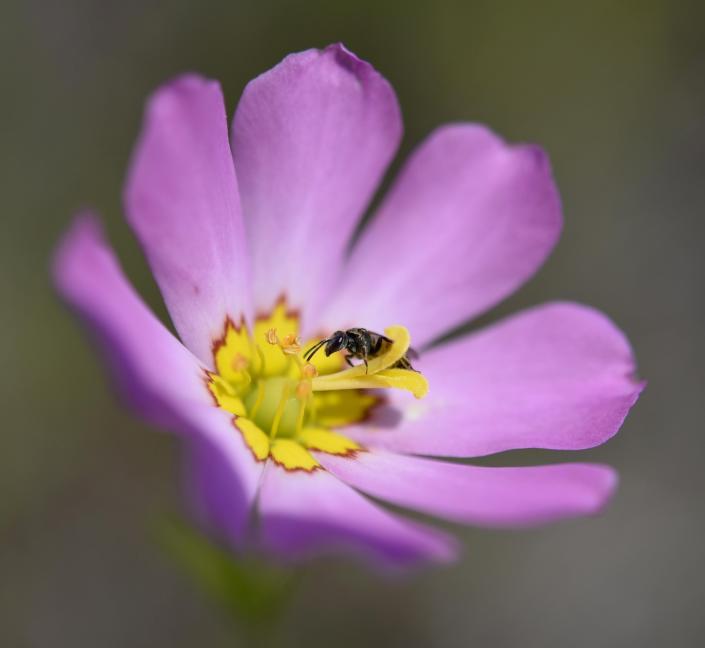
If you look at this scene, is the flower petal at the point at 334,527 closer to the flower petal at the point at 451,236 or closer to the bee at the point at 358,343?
the bee at the point at 358,343

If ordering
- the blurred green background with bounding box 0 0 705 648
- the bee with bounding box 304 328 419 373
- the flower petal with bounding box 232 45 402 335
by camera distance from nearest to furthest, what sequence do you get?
the flower petal with bounding box 232 45 402 335, the bee with bounding box 304 328 419 373, the blurred green background with bounding box 0 0 705 648

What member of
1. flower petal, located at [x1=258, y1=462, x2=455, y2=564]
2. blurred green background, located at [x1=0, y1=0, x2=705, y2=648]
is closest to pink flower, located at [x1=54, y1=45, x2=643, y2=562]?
flower petal, located at [x1=258, y1=462, x2=455, y2=564]

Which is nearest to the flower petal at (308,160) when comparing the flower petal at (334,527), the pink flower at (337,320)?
the pink flower at (337,320)

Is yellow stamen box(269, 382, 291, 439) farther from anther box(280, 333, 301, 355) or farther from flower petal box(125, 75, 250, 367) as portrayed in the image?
flower petal box(125, 75, 250, 367)

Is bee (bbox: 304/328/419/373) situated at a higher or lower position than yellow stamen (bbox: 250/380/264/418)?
higher

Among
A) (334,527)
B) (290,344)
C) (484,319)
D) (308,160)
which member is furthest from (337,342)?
(484,319)

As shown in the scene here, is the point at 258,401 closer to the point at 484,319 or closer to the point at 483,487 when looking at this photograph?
the point at 483,487

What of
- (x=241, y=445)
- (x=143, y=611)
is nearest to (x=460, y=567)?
(x=143, y=611)

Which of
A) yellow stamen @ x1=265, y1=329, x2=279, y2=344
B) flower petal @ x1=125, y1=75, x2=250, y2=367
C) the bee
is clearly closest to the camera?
flower petal @ x1=125, y1=75, x2=250, y2=367
